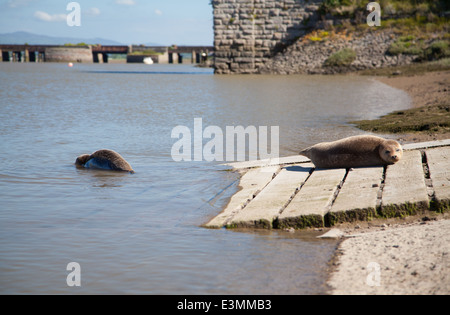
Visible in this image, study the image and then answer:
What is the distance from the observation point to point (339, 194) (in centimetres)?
577

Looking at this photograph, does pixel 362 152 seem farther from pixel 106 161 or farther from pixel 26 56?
pixel 26 56

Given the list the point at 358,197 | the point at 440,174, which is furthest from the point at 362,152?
the point at 358,197

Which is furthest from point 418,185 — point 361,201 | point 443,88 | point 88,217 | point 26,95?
point 26,95

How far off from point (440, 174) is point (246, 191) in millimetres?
2235

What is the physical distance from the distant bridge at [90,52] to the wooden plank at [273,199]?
79.5m

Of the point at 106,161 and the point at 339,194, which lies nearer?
the point at 339,194

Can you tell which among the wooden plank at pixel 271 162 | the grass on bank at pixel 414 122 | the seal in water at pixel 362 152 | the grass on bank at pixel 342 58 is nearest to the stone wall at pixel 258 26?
the grass on bank at pixel 342 58

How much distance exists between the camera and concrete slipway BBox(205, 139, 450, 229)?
5.26m

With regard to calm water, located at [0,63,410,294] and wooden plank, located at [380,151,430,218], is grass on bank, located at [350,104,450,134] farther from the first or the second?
wooden plank, located at [380,151,430,218]

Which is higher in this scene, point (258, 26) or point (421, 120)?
point (258, 26)

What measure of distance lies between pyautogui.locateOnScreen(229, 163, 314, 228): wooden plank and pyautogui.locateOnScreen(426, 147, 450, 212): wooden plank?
1495 mm

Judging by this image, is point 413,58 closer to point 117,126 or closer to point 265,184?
point 117,126

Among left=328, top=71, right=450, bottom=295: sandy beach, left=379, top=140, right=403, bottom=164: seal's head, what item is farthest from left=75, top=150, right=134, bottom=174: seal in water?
left=328, top=71, right=450, bottom=295: sandy beach

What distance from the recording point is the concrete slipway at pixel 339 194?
5.26m
